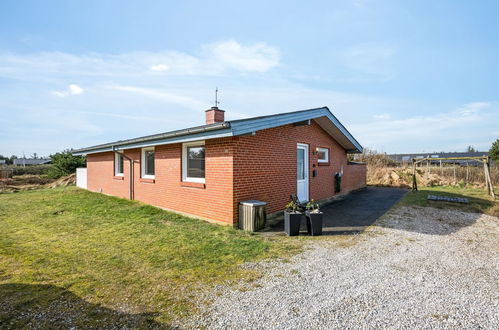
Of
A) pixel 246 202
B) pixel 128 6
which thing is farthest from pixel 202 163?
pixel 128 6

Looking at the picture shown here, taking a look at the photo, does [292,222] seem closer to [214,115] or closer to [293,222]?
[293,222]

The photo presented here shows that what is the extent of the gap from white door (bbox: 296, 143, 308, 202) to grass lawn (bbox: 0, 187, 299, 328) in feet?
13.5

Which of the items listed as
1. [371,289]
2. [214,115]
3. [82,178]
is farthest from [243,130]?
[82,178]

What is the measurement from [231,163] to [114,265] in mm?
3526

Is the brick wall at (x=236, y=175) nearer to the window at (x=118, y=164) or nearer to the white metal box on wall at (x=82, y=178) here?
the window at (x=118, y=164)

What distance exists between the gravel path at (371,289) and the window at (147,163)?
7.64 m

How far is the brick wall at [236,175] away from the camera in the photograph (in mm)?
6891

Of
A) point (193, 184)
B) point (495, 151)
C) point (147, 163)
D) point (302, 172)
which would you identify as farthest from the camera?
point (495, 151)

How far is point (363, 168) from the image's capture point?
1745cm

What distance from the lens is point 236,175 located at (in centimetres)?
678

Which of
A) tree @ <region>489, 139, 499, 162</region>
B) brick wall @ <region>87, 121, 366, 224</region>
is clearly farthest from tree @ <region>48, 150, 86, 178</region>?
tree @ <region>489, 139, 499, 162</region>

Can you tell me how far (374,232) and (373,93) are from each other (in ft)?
27.1

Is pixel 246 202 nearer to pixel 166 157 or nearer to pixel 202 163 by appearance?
pixel 202 163

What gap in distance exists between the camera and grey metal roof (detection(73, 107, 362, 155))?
630 cm
